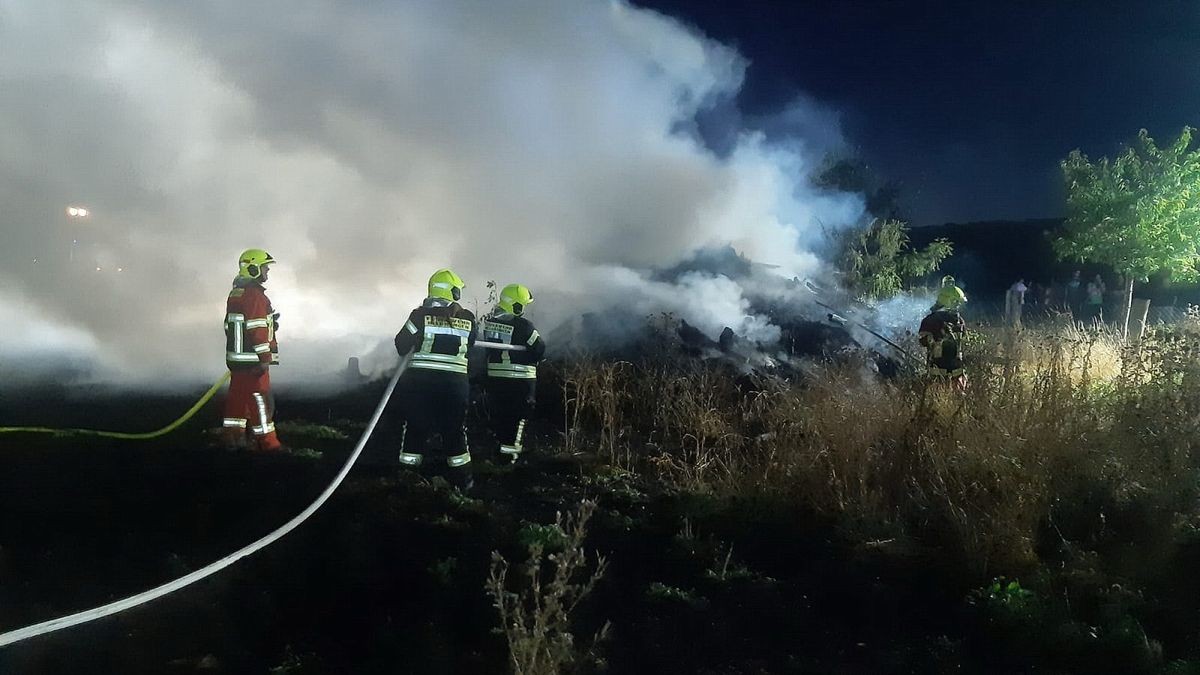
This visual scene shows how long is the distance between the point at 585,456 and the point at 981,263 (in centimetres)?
3076

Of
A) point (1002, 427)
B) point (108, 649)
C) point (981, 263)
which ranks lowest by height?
point (108, 649)

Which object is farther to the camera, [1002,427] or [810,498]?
[810,498]

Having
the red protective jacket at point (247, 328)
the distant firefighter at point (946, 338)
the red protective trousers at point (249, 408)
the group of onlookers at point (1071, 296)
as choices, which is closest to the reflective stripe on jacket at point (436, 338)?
the red protective jacket at point (247, 328)

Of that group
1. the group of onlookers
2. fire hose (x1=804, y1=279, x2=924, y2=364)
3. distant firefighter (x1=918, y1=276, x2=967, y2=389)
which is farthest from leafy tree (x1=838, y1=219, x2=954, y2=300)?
distant firefighter (x1=918, y1=276, x2=967, y2=389)

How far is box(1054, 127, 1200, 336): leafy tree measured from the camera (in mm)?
12148

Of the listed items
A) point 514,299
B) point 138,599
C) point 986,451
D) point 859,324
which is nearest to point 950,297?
point 859,324

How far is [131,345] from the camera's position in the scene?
11.7m

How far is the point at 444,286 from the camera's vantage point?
5906mm

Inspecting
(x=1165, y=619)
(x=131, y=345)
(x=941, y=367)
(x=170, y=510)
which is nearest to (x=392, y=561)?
(x=170, y=510)

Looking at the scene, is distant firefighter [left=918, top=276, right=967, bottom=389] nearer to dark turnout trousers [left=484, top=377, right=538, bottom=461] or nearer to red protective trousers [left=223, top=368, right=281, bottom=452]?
dark turnout trousers [left=484, top=377, right=538, bottom=461]

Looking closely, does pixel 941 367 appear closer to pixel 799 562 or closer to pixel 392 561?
pixel 799 562

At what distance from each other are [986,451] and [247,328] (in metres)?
5.75

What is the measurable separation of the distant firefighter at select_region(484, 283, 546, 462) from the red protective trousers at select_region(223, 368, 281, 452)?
6.60 ft

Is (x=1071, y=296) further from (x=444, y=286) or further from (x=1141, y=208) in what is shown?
(x=444, y=286)
